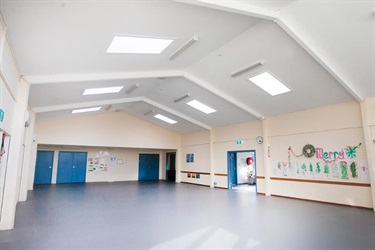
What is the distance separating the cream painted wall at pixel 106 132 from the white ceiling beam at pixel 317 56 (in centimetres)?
935

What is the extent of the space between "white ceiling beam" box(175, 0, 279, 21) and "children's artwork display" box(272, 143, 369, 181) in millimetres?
4488

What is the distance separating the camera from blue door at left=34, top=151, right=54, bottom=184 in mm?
11992

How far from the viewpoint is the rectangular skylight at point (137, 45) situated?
4.16 m

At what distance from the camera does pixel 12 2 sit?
2699 mm

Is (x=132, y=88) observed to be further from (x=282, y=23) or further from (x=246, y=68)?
(x=282, y=23)

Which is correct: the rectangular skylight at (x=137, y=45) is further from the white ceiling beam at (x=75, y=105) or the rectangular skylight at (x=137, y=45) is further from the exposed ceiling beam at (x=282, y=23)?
the white ceiling beam at (x=75, y=105)

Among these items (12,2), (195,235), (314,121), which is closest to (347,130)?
(314,121)

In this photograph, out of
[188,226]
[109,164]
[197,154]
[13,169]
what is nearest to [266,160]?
[197,154]

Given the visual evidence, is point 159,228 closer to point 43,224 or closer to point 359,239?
point 43,224

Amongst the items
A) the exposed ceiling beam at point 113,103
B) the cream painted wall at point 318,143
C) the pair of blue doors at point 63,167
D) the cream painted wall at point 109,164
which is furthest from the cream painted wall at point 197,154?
the pair of blue doors at point 63,167

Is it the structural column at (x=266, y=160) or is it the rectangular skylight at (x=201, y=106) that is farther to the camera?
the rectangular skylight at (x=201, y=106)

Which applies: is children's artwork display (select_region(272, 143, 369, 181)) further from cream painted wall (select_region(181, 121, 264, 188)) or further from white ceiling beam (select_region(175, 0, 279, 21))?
white ceiling beam (select_region(175, 0, 279, 21))

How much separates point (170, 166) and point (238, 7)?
12.9 metres

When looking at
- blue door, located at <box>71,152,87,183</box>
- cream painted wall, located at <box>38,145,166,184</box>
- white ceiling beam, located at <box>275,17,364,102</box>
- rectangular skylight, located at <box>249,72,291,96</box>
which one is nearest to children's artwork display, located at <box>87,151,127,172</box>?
cream painted wall, located at <box>38,145,166,184</box>
